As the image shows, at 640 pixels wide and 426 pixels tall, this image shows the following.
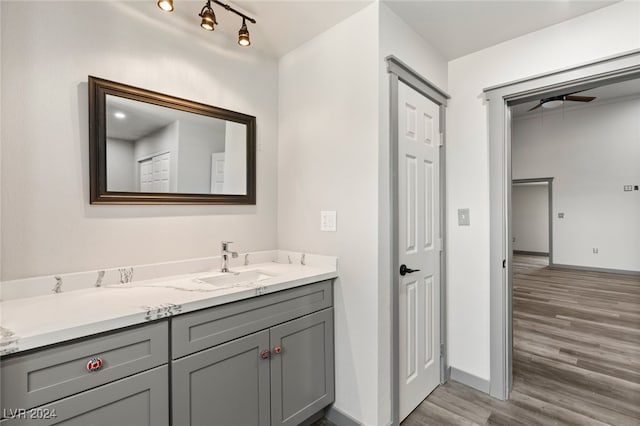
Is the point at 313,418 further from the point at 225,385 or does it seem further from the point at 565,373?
the point at 565,373

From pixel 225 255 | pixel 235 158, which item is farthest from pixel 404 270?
pixel 235 158

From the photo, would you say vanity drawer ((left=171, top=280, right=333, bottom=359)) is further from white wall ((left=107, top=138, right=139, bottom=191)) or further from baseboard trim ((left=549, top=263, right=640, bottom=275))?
baseboard trim ((left=549, top=263, right=640, bottom=275))

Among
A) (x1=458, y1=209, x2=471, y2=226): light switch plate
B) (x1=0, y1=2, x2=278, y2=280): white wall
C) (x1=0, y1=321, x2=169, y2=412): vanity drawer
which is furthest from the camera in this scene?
(x1=458, y1=209, x2=471, y2=226): light switch plate

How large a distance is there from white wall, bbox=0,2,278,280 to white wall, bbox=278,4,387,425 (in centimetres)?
60

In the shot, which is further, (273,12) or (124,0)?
(273,12)

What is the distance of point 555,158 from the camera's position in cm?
682

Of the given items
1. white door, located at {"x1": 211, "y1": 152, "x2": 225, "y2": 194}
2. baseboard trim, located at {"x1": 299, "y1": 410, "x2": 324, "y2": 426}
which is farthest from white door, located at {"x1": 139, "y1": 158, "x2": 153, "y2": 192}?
baseboard trim, located at {"x1": 299, "y1": 410, "x2": 324, "y2": 426}

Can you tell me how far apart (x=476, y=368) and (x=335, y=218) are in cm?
162

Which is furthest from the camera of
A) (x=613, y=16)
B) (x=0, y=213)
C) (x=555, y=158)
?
(x=555, y=158)

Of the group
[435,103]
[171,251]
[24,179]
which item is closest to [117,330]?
[171,251]

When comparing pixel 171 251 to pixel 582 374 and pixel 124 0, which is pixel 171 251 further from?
pixel 582 374

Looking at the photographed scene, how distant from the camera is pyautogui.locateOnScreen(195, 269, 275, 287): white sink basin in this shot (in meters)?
1.81

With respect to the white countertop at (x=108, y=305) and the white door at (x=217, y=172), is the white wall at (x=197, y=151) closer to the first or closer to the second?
the white door at (x=217, y=172)

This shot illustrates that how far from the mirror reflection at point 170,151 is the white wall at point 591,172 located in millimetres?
7351
